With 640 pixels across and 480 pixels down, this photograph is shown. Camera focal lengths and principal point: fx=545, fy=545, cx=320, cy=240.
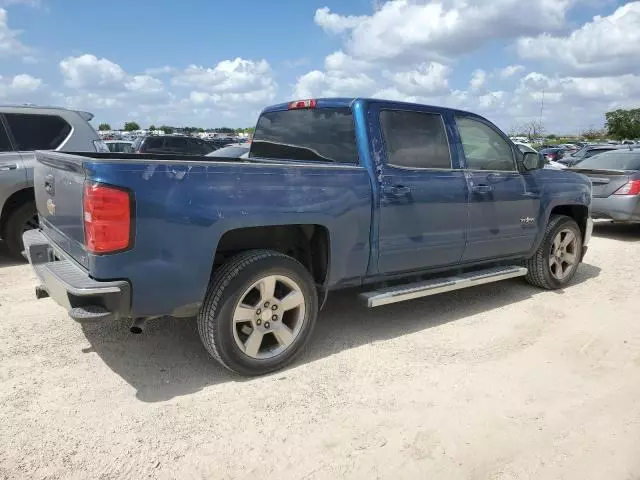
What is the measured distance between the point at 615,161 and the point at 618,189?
1086 millimetres

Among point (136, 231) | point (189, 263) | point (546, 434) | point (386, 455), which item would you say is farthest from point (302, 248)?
point (546, 434)

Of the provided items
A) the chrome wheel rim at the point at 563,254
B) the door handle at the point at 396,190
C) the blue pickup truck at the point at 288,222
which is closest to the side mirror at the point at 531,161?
the blue pickup truck at the point at 288,222

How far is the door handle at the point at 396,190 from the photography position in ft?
13.6

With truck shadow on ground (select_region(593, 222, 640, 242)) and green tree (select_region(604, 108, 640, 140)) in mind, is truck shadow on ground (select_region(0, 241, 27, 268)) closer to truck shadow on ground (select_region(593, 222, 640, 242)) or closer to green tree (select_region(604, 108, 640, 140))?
truck shadow on ground (select_region(593, 222, 640, 242))

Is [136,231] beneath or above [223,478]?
above

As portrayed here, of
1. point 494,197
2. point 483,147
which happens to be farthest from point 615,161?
point 494,197

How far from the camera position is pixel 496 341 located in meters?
4.46

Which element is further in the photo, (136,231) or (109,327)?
(109,327)

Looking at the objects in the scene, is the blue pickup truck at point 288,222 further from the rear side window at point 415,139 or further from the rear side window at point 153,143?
the rear side window at point 153,143

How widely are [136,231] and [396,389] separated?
191 cm

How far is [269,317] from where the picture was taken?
3711 mm

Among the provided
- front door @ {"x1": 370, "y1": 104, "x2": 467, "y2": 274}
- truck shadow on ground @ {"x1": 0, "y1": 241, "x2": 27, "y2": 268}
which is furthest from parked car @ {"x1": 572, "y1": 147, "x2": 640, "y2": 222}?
truck shadow on ground @ {"x1": 0, "y1": 241, "x2": 27, "y2": 268}

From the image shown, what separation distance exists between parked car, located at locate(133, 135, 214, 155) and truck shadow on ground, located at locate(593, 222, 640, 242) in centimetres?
1043

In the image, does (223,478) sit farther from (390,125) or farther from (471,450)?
(390,125)
